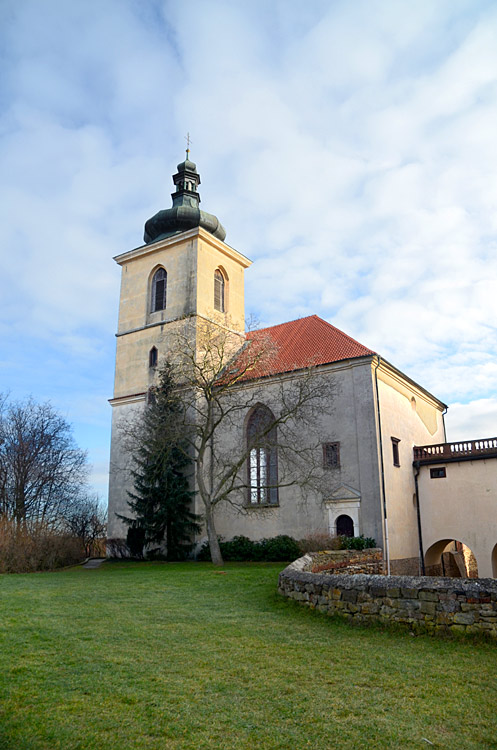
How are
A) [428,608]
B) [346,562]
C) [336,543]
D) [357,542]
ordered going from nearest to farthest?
1. [428,608]
2. [346,562]
3. [357,542]
4. [336,543]

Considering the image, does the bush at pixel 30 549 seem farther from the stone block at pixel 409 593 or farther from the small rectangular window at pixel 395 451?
the stone block at pixel 409 593

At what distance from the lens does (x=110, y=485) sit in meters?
30.3

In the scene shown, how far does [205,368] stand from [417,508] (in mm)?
11415

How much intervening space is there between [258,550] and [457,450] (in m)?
9.70

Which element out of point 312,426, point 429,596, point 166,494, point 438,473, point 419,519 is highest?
point 312,426

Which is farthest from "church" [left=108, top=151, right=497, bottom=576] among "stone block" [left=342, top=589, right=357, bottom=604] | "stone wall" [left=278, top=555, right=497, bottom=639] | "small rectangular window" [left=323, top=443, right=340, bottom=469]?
"stone block" [left=342, top=589, right=357, bottom=604]

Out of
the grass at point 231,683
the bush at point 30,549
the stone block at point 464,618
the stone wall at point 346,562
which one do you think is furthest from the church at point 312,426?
the stone block at point 464,618

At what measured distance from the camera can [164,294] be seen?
3150cm

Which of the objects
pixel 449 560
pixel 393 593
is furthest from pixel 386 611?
pixel 449 560

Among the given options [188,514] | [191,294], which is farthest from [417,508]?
[191,294]

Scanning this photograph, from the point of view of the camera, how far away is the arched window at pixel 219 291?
1258 inches

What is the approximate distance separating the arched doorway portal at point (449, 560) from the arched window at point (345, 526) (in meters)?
4.79

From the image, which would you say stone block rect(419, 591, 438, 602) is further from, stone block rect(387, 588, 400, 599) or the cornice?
the cornice

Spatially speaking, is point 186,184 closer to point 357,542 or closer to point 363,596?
point 357,542
